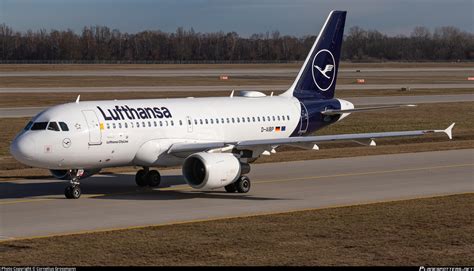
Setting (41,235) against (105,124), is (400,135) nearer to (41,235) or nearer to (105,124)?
(105,124)

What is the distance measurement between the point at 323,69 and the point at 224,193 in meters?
10.9

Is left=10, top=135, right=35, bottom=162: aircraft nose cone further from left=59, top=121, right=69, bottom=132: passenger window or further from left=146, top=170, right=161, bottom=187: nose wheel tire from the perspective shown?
left=146, top=170, right=161, bottom=187: nose wheel tire

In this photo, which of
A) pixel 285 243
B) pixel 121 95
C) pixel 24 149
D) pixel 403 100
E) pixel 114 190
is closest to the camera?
pixel 285 243

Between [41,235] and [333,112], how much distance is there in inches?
750

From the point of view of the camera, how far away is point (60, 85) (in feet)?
371

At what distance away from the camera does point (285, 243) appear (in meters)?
23.5

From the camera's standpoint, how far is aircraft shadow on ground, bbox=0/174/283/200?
33125mm

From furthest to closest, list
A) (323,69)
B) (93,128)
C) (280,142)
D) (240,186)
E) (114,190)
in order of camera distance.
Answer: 1. (323,69)
2. (114,190)
3. (240,186)
4. (280,142)
5. (93,128)

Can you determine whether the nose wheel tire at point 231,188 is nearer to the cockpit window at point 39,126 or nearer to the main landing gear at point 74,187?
the main landing gear at point 74,187

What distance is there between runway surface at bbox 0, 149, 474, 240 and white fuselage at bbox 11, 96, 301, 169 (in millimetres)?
1536

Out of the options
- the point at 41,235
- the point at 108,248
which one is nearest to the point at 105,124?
the point at 41,235

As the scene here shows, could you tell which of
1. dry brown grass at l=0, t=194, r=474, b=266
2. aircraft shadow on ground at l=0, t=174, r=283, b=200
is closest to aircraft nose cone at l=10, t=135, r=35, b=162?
aircraft shadow on ground at l=0, t=174, r=283, b=200

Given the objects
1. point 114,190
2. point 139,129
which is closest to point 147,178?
point 114,190

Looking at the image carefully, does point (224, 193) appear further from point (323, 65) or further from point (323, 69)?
point (323, 65)
